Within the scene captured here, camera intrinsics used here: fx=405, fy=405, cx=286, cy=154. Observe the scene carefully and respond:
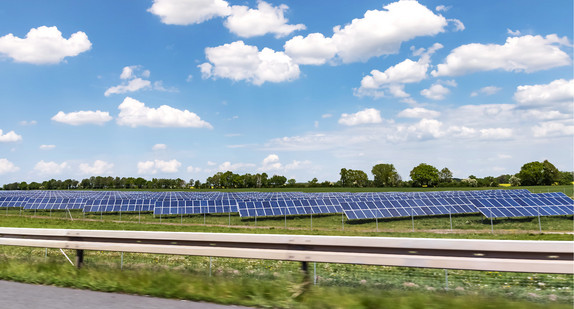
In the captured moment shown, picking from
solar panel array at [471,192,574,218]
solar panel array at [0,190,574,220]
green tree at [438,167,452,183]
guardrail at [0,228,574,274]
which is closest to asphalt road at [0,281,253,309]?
guardrail at [0,228,574,274]

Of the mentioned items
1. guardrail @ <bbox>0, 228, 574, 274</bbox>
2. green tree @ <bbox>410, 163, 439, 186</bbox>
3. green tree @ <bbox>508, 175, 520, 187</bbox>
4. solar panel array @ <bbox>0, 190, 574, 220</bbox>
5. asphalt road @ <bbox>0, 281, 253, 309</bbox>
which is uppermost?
green tree @ <bbox>410, 163, 439, 186</bbox>

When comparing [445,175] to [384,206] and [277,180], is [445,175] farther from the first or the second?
[384,206]

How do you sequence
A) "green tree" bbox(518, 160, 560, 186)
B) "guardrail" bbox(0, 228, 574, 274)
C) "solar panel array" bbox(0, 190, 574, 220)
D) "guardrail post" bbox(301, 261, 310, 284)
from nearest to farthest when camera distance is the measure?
1. "guardrail" bbox(0, 228, 574, 274)
2. "guardrail post" bbox(301, 261, 310, 284)
3. "solar panel array" bbox(0, 190, 574, 220)
4. "green tree" bbox(518, 160, 560, 186)

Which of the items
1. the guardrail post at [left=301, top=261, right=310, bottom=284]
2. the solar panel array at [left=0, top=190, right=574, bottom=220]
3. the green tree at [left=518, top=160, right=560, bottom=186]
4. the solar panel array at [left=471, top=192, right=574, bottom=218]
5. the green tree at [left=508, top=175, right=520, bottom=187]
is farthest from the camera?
the green tree at [left=508, top=175, right=520, bottom=187]

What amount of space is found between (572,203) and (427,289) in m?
34.7

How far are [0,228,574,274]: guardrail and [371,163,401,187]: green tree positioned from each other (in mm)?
162524

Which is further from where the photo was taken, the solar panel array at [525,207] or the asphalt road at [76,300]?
the solar panel array at [525,207]

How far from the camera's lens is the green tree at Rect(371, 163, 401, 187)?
166 metres

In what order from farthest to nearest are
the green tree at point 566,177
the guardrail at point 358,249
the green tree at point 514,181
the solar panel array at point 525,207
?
the green tree at point 514,181 → the green tree at point 566,177 → the solar panel array at point 525,207 → the guardrail at point 358,249

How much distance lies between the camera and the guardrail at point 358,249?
14.9 feet

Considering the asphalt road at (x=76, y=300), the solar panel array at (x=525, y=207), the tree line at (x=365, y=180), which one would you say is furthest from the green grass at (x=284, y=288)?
the tree line at (x=365, y=180)

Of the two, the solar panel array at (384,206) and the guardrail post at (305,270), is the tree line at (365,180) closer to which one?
the solar panel array at (384,206)

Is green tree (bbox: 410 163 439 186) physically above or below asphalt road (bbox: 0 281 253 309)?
above

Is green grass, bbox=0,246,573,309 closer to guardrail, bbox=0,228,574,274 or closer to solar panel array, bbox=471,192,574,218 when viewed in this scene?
guardrail, bbox=0,228,574,274
